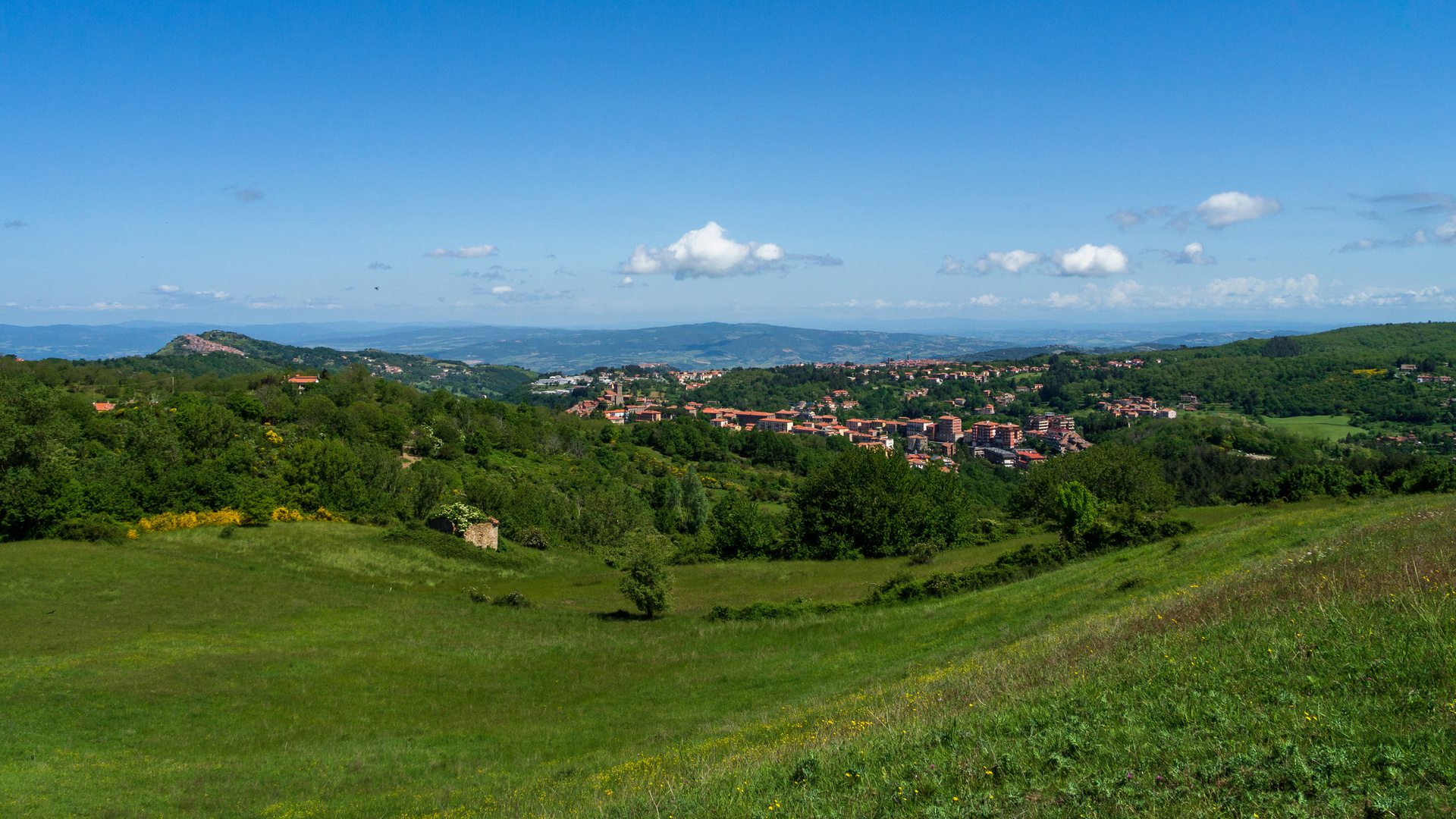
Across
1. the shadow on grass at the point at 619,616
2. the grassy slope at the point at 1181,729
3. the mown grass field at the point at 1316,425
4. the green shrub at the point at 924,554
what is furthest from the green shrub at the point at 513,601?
the mown grass field at the point at 1316,425

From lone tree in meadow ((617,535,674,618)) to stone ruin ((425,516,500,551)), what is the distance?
66.3ft

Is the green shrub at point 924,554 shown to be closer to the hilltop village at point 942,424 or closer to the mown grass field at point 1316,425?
the hilltop village at point 942,424

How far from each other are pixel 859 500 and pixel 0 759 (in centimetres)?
4075

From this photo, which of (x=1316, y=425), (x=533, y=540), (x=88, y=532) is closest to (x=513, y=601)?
(x=533, y=540)

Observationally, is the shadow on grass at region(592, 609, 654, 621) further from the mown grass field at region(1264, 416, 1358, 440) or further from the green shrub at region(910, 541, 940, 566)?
the mown grass field at region(1264, 416, 1358, 440)

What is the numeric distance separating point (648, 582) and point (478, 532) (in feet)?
73.0

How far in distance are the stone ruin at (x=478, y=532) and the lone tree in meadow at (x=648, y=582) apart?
20205 millimetres

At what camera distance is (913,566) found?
3906 cm

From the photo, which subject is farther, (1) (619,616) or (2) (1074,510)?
(2) (1074,510)

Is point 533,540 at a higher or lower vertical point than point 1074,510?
lower

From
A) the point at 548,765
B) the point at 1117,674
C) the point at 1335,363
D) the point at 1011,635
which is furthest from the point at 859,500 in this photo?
the point at 1335,363

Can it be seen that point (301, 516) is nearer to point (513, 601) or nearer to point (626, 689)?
point (513, 601)

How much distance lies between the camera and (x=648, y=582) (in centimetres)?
3105

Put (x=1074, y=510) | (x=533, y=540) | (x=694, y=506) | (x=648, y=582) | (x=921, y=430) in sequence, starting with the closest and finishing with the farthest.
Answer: (x=648, y=582) → (x=1074, y=510) → (x=533, y=540) → (x=694, y=506) → (x=921, y=430)
